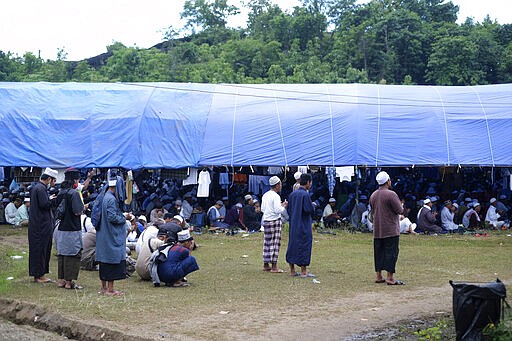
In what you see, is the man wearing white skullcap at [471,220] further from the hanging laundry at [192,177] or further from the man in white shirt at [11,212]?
the man in white shirt at [11,212]

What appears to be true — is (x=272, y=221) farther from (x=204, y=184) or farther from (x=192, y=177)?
(x=192, y=177)

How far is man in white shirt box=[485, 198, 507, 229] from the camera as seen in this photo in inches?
788

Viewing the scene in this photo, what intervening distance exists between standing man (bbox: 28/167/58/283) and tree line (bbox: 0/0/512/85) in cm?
2510

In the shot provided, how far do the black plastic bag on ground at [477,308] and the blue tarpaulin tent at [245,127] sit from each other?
526 inches

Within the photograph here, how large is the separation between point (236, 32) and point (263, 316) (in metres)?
40.4

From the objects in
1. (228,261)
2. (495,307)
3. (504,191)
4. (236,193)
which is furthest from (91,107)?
(495,307)

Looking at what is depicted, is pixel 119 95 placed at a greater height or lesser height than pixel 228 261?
greater

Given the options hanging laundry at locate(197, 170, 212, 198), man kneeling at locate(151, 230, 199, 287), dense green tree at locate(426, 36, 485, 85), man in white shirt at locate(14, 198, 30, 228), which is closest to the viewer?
man kneeling at locate(151, 230, 199, 287)

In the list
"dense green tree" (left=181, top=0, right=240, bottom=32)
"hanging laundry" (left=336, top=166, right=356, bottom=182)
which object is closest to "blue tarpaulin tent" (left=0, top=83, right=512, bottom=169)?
"hanging laundry" (left=336, top=166, right=356, bottom=182)

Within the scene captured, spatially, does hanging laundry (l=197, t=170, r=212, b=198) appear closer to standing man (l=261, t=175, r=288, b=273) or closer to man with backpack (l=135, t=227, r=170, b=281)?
standing man (l=261, t=175, r=288, b=273)

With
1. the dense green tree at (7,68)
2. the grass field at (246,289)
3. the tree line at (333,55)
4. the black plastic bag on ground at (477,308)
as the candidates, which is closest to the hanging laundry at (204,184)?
the grass field at (246,289)

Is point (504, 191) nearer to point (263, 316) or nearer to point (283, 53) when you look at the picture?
point (263, 316)

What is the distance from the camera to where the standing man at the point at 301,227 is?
11164 millimetres

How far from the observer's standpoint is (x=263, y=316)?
27.1 ft
